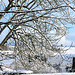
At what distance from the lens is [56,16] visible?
6789 millimetres

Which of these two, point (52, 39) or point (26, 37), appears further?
point (26, 37)

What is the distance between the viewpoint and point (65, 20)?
7105 millimetres

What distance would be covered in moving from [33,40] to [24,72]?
4.35 meters

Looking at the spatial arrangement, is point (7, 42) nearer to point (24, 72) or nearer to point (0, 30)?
point (0, 30)

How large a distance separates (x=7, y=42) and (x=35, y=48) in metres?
1.96

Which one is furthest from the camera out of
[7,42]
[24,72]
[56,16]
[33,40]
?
[7,42]

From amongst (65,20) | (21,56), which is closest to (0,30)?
(21,56)

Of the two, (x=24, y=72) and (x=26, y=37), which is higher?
(x=26, y=37)

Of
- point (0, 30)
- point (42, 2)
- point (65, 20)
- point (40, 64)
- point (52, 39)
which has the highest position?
point (42, 2)

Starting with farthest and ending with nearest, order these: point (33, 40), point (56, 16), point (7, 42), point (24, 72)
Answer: point (7, 42) → point (33, 40) → point (56, 16) → point (24, 72)

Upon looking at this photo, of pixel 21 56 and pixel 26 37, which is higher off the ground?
pixel 26 37

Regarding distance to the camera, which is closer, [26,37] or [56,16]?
[56,16]

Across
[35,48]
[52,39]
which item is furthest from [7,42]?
[52,39]

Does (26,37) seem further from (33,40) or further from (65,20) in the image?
(65,20)
